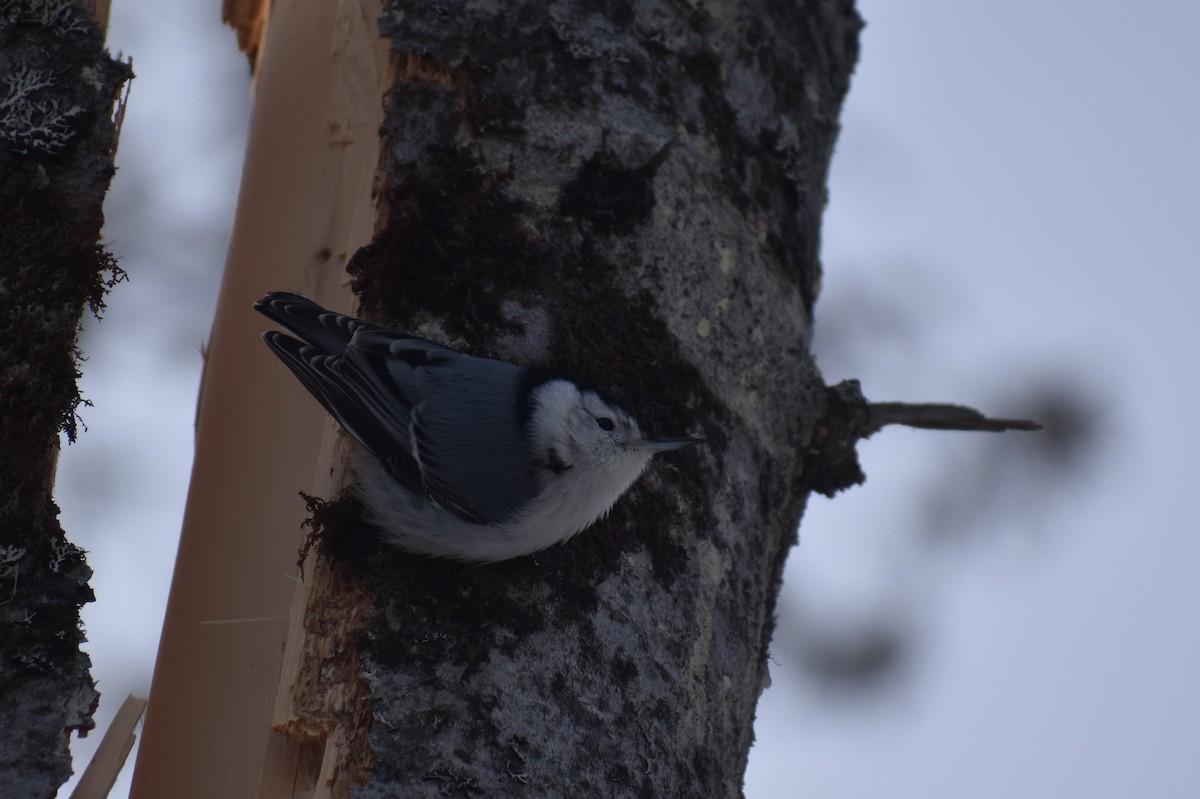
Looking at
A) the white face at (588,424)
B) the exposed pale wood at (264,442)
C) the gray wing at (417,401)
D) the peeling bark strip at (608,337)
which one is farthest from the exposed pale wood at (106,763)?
the white face at (588,424)

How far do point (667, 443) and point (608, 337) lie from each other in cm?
17

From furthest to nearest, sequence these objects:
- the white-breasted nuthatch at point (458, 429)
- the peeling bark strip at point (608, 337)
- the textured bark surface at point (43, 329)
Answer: the white-breasted nuthatch at point (458, 429) → the peeling bark strip at point (608, 337) → the textured bark surface at point (43, 329)

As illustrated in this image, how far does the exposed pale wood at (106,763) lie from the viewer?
1429 millimetres

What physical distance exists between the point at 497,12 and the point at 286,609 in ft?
2.99

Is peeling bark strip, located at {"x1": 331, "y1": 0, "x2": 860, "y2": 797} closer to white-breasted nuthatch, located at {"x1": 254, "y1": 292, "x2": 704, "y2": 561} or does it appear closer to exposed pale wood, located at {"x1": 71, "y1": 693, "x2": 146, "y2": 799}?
white-breasted nuthatch, located at {"x1": 254, "y1": 292, "x2": 704, "y2": 561}

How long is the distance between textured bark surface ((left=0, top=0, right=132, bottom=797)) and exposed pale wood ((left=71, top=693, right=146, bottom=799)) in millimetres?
160

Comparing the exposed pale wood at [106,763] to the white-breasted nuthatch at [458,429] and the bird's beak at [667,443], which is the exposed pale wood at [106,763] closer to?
the white-breasted nuthatch at [458,429]

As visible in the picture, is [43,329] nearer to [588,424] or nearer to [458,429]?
[458,429]

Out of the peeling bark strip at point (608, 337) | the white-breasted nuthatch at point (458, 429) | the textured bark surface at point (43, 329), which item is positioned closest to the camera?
the textured bark surface at point (43, 329)

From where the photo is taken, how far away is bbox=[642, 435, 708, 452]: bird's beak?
165 cm

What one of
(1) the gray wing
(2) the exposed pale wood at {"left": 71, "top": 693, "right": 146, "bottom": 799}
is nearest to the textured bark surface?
(2) the exposed pale wood at {"left": 71, "top": 693, "right": 146, "bottom": 799}

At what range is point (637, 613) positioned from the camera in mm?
1540

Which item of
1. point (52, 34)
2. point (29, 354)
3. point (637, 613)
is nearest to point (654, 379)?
point (637, 613)

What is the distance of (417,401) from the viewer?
1.69m
